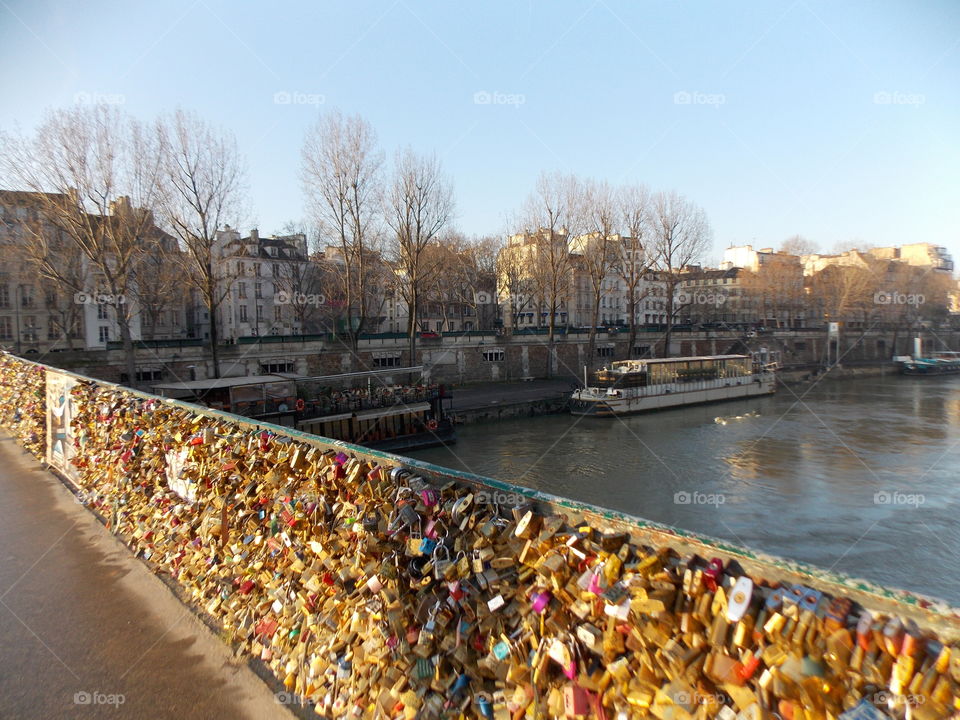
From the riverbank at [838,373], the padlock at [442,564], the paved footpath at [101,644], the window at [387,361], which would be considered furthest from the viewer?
the riverbank at [838,373]

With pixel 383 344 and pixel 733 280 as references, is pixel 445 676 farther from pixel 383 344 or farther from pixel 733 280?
pixel 733 280

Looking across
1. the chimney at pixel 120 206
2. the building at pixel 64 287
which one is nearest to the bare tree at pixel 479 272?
the building at pixel 64 287

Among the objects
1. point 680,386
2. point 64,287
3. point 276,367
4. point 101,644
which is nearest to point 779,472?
point 680,386

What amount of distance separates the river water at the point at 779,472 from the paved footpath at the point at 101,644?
600 centimetres

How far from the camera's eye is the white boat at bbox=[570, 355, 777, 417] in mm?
29016

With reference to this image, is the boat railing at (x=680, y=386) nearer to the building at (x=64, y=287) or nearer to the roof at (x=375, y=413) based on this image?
the roof at (x=375, y=413)

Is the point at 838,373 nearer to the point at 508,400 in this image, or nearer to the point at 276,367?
the point at 508,400

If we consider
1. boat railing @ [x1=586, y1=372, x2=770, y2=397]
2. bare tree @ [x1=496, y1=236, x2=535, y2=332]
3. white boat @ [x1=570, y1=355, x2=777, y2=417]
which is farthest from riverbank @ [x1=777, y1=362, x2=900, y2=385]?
bare tree @ [x1=496, y1=236, x2=535, y2=332]

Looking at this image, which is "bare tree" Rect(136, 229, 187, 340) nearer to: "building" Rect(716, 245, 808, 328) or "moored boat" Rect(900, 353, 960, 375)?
"building" Rect(716, 245, 808, 328)

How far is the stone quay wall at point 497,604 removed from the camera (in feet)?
5.51

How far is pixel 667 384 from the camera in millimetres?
31906

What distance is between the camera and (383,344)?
107 ft

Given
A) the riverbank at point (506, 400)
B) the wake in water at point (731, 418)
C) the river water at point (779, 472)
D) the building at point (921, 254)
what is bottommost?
the wake in water at point (731, 418)

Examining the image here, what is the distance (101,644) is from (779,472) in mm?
17981
